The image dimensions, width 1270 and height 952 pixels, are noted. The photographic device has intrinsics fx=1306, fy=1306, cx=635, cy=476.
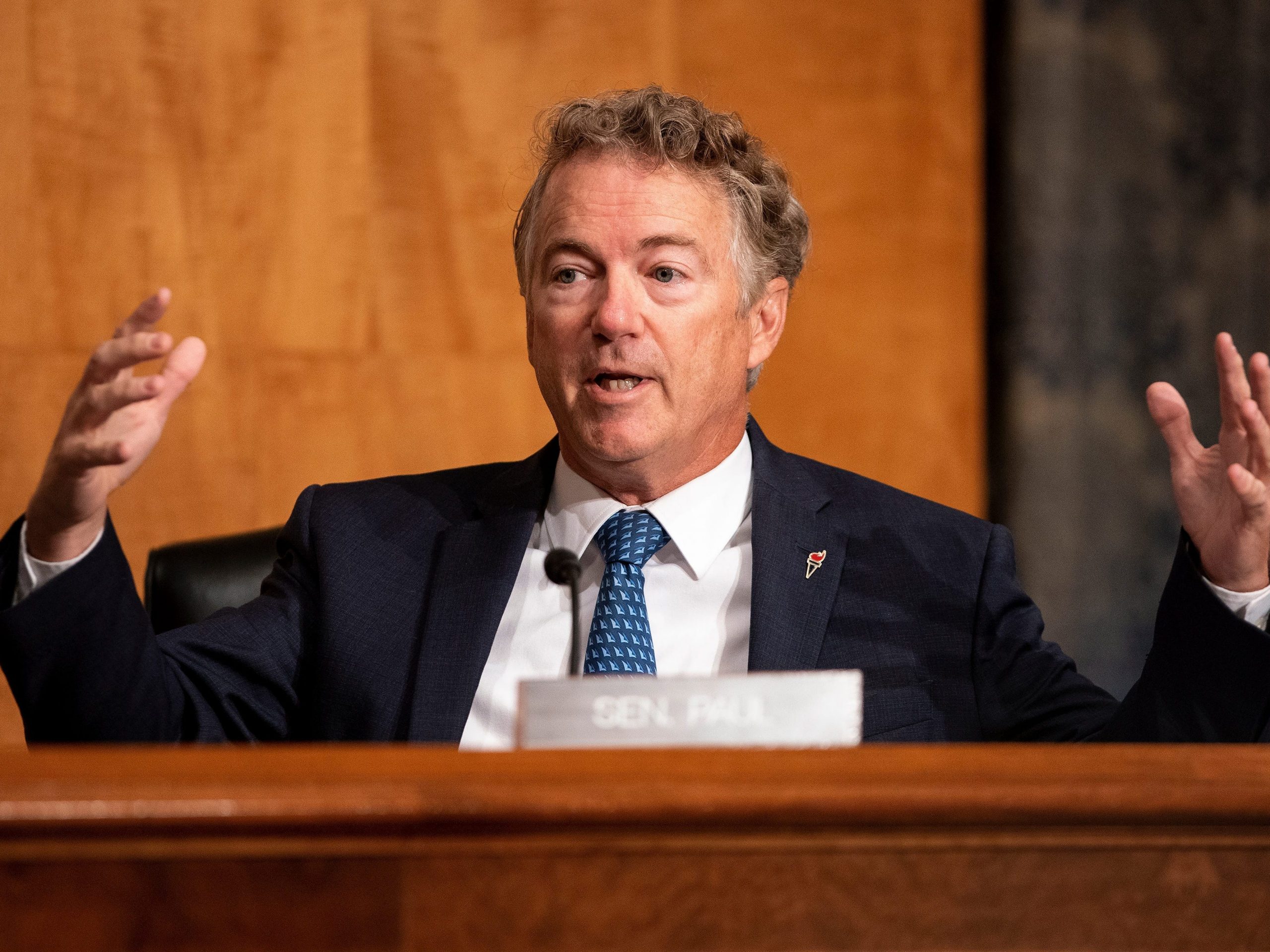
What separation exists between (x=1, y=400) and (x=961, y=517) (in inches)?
72.4

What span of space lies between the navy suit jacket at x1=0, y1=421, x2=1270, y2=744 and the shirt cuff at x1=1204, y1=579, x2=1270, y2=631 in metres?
0.13

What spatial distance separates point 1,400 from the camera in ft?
8.22

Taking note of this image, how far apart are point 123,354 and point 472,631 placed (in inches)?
23.8

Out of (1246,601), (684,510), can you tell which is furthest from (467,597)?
(1246,601)

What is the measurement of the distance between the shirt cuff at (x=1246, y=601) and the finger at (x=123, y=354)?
92 cm

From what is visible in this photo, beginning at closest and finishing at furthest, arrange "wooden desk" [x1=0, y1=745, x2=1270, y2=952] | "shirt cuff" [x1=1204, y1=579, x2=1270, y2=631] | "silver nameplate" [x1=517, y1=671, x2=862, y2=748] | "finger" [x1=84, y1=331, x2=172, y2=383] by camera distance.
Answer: "wooden desk" [x1=0, y1=745, x2=1270, y2=952] → "silver nameplate" [x1=517, y1=671, x2=862, y2=748] → "finger" [x1=84, y1=331, x2=172, y2=383] → "shirt cuff" [x1=1204, y1=579, x2=1270, y2=631]

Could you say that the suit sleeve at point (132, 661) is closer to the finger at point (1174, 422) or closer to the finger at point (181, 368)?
the finger at point (181, 368)

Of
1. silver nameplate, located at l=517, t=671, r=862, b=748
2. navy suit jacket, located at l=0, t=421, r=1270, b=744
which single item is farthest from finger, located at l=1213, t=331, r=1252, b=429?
silver nameplate, located at l=517, t=671, r=862, b=748

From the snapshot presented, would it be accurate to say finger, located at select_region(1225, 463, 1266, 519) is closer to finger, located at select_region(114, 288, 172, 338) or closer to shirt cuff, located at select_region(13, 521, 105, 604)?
finger, located at select_region(114, 288, 172, 338)

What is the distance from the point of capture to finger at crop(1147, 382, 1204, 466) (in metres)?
1.19

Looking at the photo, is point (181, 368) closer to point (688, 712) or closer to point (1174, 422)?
point (688, 712)

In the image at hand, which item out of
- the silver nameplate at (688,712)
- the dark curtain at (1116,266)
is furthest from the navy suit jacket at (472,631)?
the dark curtain at (1116,266)

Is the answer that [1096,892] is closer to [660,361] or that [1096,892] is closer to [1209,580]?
[1209,580]

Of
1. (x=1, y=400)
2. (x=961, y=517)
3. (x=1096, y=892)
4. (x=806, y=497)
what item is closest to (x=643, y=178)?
(x=806, y=497)
